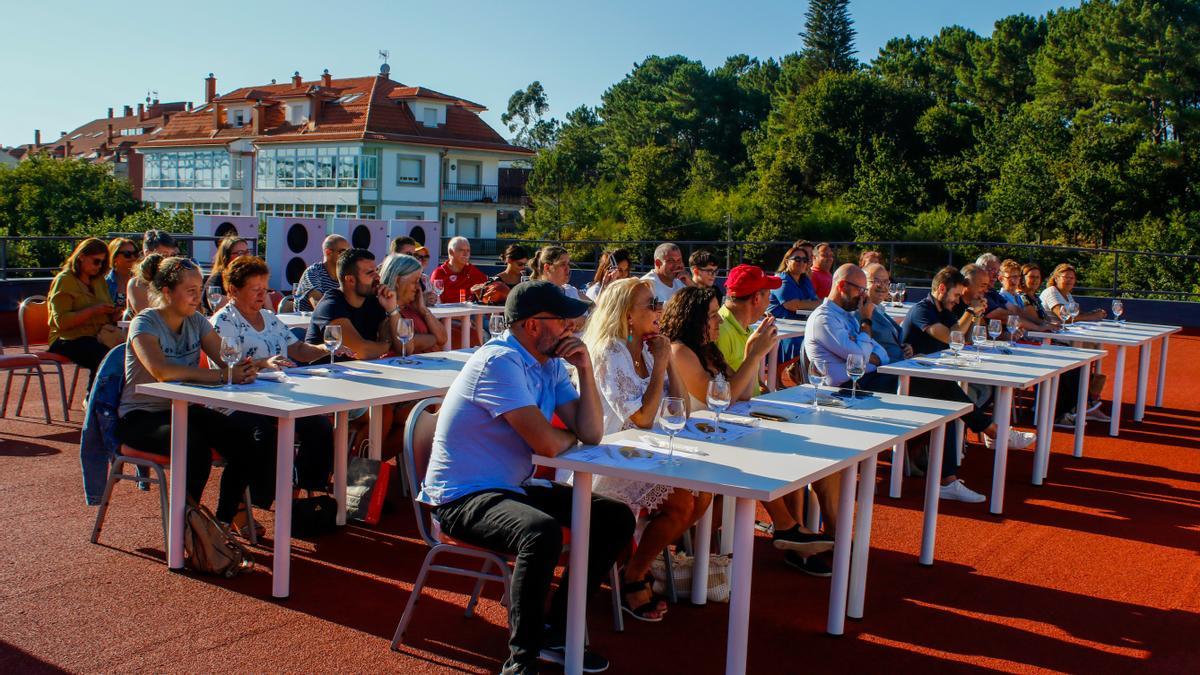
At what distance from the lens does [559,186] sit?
5238 centimetres

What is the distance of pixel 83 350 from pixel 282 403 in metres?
3.87

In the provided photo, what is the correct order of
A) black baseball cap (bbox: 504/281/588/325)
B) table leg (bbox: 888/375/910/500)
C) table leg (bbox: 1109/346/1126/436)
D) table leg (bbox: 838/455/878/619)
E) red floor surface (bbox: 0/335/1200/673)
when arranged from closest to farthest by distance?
black baseball cap (bbox: 504/281/588/325), red floor surface (bbox: 0/335/1200/673), table leg (bbox: 838/455/878/619), table leg (bbox: 888/375/910/500), table leg (bbox: 1109/346/1126/436)

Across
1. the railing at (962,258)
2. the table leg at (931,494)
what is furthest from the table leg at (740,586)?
the railing at (962,258)

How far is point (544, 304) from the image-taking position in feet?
10.9

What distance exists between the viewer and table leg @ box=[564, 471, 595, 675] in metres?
3.27

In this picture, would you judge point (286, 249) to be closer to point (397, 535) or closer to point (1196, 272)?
point (397, 535)

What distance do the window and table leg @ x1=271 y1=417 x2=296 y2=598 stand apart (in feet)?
143

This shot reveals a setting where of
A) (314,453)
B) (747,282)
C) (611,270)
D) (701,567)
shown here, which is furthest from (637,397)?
(611,270)

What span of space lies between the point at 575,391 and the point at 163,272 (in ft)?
7.30

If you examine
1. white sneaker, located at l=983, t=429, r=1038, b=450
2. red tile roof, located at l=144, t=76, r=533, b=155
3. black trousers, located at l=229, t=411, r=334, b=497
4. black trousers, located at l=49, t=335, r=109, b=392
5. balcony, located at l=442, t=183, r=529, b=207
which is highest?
red tile roof, located at l=144, t=76, r=533, b=155

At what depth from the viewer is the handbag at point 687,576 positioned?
4.18 metres

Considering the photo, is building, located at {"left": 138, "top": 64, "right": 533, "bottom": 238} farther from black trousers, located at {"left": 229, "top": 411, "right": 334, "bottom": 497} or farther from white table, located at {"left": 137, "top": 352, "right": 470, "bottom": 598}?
white table, located at {"left": 137, "top": 352, "right": 470, "bottom": 598}

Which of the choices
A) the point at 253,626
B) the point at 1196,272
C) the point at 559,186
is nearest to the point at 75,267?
the point at 253,626

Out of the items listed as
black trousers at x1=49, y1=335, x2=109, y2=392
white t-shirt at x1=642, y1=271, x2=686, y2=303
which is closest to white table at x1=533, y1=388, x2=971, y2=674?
white t-shirt at x1=642, y1=271, x2=686, y2=303
